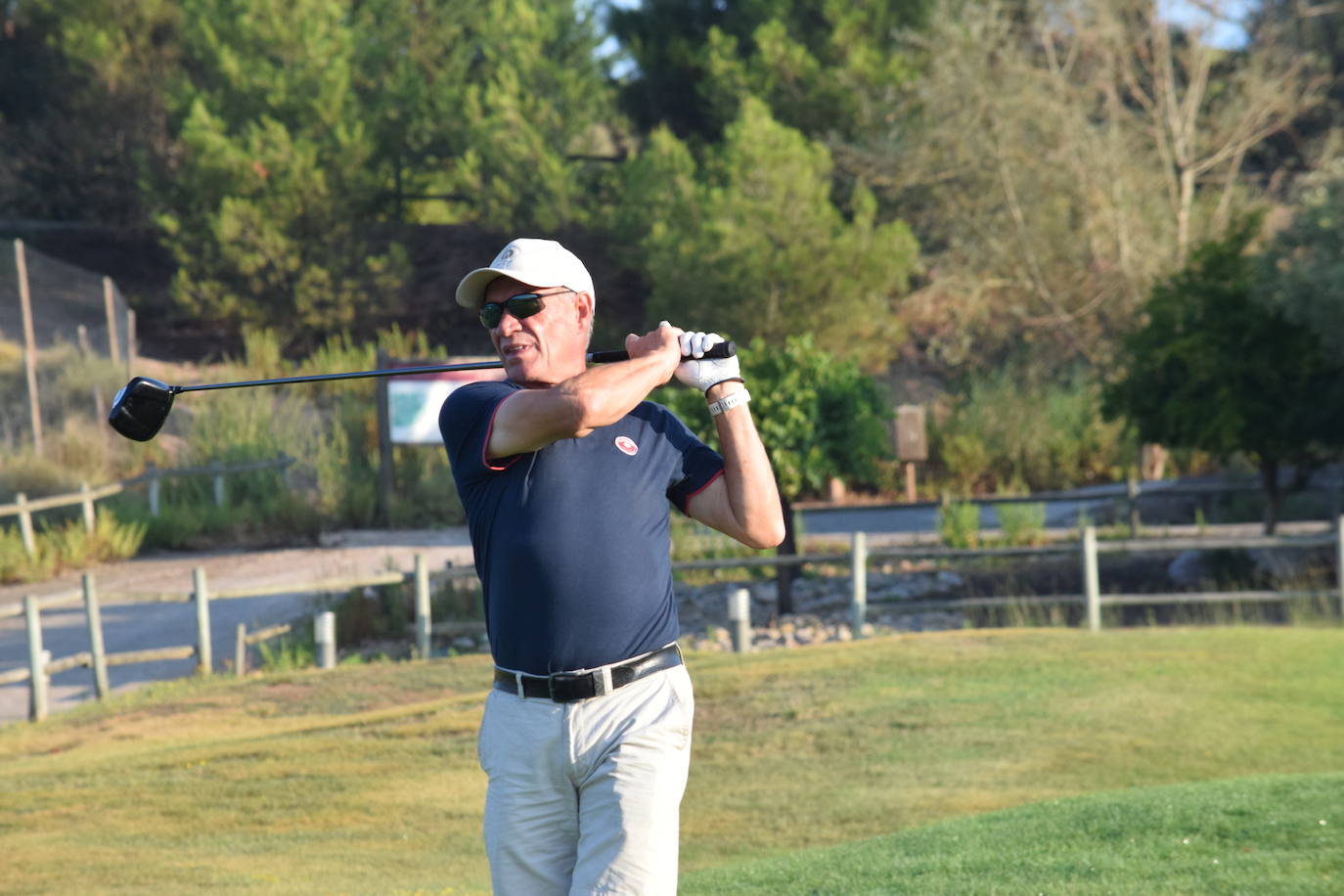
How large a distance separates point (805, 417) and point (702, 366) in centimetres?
1354

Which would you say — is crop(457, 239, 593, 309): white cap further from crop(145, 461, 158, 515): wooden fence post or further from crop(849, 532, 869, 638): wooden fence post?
crop(145, 461, 158, 515): wooden fence post

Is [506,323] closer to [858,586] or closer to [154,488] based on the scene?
[858,586]

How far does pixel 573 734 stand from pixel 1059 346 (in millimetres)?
28175

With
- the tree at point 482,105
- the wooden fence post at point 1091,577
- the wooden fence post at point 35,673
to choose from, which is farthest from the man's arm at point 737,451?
Answer: the tree at point 482,105

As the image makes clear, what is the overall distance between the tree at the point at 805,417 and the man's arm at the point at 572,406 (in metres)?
13.4

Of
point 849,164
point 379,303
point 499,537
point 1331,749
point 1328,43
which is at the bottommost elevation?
point 1331,749

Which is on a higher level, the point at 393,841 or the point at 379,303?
the point at 379,303

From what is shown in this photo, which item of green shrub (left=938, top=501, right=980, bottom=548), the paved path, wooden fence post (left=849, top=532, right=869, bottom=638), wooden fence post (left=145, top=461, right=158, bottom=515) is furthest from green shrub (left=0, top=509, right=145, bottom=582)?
green shrub (left=938, top=501, right=980, bottom=548)

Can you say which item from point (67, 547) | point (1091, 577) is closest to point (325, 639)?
point (1091, 577)

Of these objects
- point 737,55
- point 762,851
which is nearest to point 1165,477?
point 737,55

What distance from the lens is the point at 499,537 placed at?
11.2 feet

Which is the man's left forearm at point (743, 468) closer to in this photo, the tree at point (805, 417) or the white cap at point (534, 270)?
the white cap at point (534, 270)

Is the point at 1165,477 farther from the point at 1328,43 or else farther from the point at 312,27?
the point at 312,27

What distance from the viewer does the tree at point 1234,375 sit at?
17266 mm
